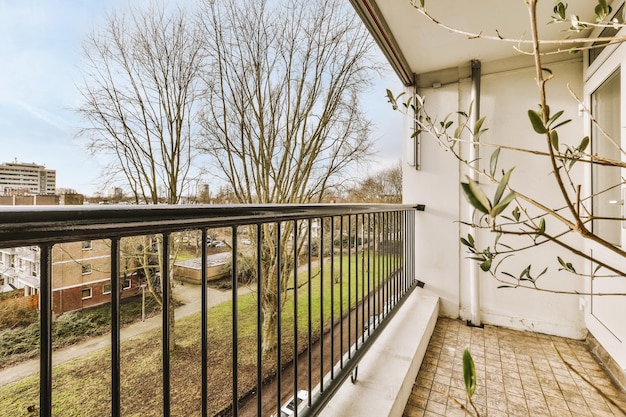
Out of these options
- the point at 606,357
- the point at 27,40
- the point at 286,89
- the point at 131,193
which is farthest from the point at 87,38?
the point at 606,357

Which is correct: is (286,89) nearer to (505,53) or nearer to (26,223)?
(505,53)

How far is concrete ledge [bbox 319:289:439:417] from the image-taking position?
1282 mm

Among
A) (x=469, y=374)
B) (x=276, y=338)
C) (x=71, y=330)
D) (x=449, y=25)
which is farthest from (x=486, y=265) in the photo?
(x=71, y=330)

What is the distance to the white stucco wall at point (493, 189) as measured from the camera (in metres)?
2.46

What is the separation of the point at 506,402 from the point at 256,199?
5.17 m

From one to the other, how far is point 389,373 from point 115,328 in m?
1.40

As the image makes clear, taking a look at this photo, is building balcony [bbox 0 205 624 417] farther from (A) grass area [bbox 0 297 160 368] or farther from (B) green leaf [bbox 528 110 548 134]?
(B) green leaf [bbox 528 110 548 134]

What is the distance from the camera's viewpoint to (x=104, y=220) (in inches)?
18.5

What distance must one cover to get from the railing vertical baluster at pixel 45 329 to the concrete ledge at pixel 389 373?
3.47ft

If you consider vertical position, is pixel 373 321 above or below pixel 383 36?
below

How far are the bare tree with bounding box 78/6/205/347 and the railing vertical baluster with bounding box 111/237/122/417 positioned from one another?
17.9 feet

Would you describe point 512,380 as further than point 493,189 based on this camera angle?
No

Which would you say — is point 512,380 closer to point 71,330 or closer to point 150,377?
point 71,330

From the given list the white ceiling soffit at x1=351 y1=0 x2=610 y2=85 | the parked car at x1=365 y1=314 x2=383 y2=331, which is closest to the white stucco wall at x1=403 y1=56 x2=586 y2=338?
the white ceiling soffit at x1=351 y1=0 x2=610 y2=85
